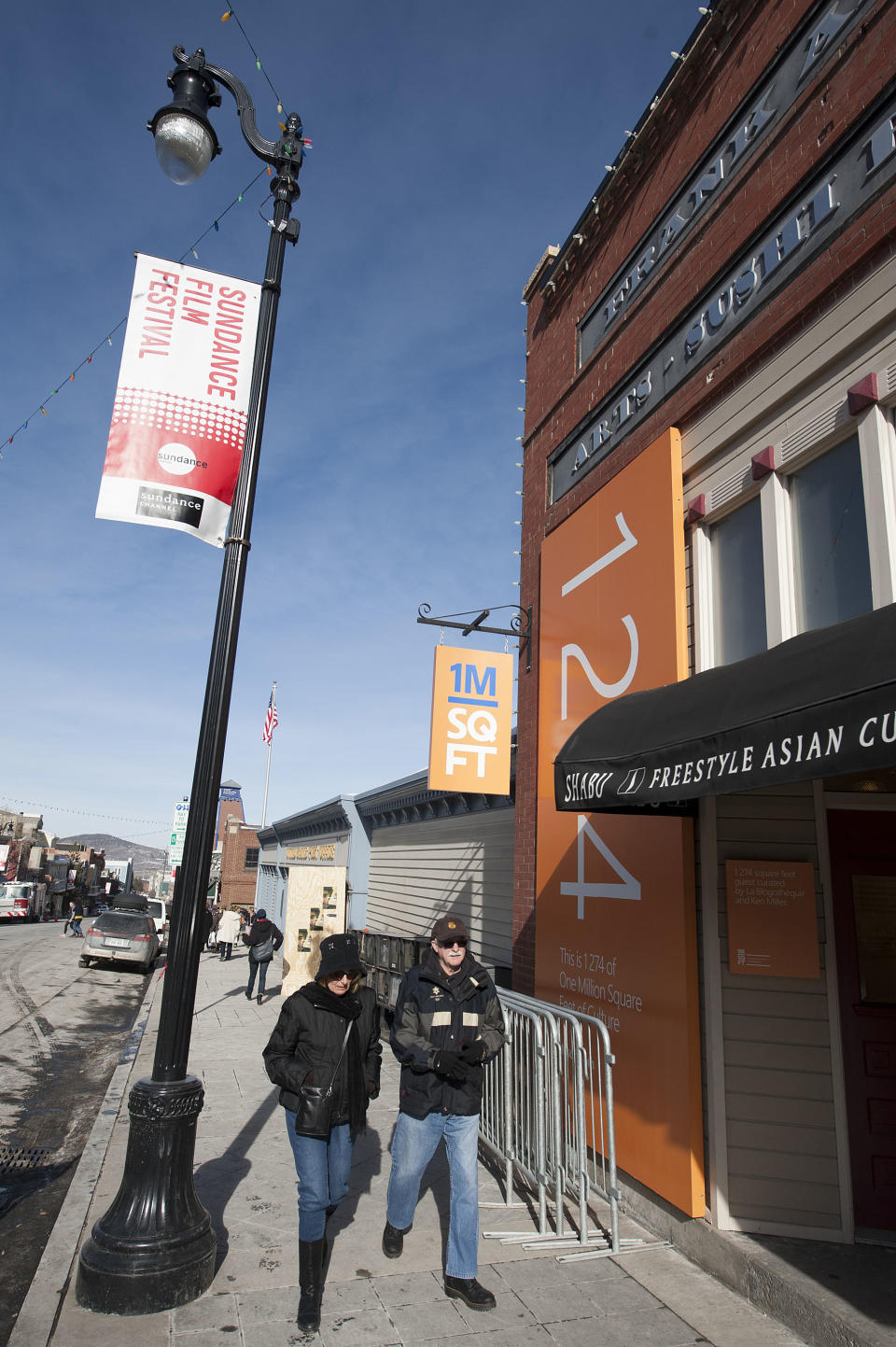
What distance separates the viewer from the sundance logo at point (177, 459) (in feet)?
16.4

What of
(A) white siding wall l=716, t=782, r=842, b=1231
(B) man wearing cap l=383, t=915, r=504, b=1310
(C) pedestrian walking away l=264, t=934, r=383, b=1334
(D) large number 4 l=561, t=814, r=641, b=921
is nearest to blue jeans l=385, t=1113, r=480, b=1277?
(B) man wearing cap l=383, t=915, r=504, b=1310

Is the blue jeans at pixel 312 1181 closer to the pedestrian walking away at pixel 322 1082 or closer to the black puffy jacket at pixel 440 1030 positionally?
the pedestrian walking away at pixel 322 1082

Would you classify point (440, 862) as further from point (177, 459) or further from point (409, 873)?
point (177, 459)

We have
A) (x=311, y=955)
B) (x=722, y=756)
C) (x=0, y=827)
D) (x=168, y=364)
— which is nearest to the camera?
(x=722, y=756)

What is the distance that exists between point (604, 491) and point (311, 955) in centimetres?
870

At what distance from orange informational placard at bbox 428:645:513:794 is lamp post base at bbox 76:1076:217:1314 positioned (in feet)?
18.3

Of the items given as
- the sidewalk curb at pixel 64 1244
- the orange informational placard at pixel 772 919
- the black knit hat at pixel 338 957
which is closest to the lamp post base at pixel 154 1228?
the sidewalk curb at pixel 64 1244

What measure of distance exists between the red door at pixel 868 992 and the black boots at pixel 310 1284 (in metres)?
2.94

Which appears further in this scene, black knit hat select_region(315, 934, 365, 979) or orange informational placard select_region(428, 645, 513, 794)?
orange informational placard select_region(428, 645, 513, 794)

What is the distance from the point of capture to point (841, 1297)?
12.7ft

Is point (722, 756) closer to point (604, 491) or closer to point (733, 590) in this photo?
point (733, 590)

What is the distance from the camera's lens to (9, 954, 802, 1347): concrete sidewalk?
378 cm

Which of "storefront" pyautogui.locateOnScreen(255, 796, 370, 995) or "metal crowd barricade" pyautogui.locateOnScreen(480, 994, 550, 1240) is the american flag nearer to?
"storefront" pyautogui.locateOnScreen(255, 796, 370, 995)

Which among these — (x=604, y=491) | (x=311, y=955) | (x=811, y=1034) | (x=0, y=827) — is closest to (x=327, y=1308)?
(x=811, y=1034)
